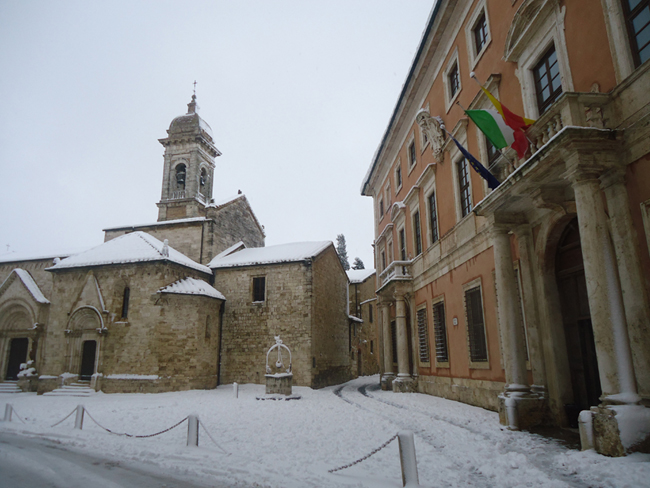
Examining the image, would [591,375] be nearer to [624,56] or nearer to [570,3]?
[624,56]

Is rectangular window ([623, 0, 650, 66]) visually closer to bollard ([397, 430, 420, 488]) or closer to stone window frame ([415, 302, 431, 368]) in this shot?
bollard ([397, 430, 420, 488])

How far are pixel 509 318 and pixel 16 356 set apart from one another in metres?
28.9

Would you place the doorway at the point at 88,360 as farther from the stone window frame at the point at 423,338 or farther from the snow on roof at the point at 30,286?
the stone window frame at the point at 423,338

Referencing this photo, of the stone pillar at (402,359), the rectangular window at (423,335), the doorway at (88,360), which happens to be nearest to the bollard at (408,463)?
the rectangular window at (423,335)

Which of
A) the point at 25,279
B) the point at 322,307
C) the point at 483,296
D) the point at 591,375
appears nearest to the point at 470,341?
the point at 483,296

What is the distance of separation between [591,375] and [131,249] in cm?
2239

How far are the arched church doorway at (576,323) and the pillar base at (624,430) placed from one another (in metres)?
2.59

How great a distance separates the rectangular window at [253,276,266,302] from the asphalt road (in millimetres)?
16579

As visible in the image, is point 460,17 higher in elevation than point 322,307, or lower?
higher

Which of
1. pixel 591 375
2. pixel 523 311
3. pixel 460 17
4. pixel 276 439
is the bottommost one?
pixel 276 439

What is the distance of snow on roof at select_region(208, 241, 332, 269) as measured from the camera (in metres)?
24.9

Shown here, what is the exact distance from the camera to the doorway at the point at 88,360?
2169 cm

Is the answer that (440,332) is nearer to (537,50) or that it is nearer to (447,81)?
(447,81)

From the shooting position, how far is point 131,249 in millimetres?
23562
